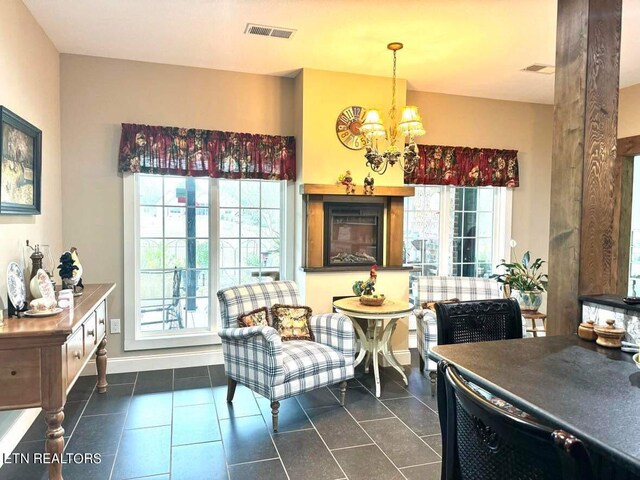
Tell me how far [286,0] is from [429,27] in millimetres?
1048

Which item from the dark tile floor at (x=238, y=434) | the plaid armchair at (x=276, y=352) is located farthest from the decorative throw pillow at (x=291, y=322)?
the dark tile floor at (x=238, y=434)

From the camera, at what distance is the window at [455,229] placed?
487 cm

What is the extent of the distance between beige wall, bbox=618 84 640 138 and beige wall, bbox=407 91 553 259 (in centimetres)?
71

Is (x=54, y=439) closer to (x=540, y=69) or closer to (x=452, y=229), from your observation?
(x=452, y=229)

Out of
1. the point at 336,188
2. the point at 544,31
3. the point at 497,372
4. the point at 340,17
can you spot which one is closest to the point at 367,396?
the point at 336,188

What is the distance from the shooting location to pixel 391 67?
13.0 ft

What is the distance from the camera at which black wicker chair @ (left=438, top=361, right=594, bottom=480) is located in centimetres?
88

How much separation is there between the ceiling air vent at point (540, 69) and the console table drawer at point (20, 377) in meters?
4.24

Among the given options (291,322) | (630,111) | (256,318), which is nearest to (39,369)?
(256,318)

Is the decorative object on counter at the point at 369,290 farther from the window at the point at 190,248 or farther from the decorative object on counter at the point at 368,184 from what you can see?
the window at the point at 190,248

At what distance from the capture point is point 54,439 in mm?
2133

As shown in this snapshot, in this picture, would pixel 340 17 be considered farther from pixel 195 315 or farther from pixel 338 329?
pixel 195 315

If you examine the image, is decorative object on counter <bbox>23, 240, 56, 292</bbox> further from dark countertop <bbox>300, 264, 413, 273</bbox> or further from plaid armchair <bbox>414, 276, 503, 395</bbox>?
plaid armchair <bbox>414, 276, 503, 395</bbox>

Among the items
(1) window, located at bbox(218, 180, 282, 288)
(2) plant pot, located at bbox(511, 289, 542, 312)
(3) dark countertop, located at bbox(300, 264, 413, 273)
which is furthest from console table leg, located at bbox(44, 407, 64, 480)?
(2) plant pot, located at bbox(511, 289, 542, 312)
